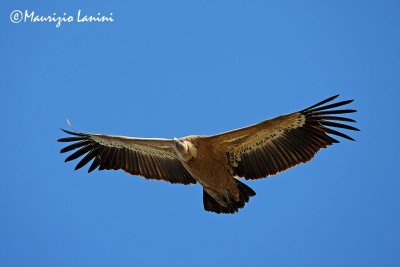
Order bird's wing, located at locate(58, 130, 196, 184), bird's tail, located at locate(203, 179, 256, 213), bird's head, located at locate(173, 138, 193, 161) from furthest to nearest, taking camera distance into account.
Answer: bird's wing, located at locate(58, 130, 196, 184), bird's tail, located at locate(203, 179, 256, 213), bird's head, located at locate(173, 138, 193, 161)

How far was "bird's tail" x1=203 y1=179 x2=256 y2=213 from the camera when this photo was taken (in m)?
13.8

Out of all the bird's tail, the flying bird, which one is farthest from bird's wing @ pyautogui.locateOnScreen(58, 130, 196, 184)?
the bird's tail

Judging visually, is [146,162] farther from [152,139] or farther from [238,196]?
[238,196]

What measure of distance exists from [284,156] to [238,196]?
1.16 m

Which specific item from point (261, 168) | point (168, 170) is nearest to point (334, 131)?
point (261, 168)

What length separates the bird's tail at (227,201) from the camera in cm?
1377

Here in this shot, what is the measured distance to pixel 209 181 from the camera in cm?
1366

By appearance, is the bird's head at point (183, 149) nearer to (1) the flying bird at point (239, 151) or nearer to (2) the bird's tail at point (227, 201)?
(1) the flying bird at point (239, 151)

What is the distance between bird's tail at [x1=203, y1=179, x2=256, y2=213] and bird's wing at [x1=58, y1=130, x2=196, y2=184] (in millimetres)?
640

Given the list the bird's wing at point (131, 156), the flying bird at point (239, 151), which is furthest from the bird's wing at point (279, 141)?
the bird's wing at point (131, 156)

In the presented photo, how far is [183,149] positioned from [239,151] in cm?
128

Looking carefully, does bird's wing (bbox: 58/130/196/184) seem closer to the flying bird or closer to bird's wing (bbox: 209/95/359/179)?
the flying bird

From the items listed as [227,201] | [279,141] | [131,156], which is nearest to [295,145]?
[279,141]

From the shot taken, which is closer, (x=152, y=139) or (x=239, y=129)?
(x=239, y=129)
